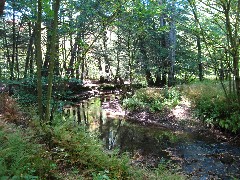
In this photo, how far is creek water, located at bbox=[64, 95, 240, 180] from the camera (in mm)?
7220

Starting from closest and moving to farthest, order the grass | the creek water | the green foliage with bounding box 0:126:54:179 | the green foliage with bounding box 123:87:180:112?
1. the green foliage with bounding box 0:126:54:179
2. the grass
3. the creek water
4. the green foliage with bounding box 123:87:180:112

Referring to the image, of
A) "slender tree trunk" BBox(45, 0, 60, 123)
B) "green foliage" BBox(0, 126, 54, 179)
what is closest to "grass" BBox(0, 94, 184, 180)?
"green foliage" BBox(0, 126, 54, 179)

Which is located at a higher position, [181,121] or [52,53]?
[52,53]

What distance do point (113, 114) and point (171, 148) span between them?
637cm

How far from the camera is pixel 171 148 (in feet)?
29.6

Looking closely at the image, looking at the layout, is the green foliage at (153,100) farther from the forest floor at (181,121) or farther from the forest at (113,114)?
the forest floor at (181,121)

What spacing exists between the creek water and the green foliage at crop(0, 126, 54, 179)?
2941 mm

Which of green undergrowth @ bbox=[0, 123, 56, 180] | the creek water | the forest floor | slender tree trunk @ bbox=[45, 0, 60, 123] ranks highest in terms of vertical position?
slender tree trunk @ bbox=[45, 0, 60, 123]

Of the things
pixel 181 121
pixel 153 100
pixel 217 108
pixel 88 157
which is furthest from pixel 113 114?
pixel 88 157

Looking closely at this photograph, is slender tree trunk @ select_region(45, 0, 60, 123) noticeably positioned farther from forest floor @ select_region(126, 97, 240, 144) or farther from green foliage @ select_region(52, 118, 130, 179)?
forest floor @ select_region(126, 97, 240, 144)

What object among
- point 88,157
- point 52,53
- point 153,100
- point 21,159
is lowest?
point 88,157

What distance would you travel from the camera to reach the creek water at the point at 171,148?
284 inches

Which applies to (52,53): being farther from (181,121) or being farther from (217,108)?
(181,121)

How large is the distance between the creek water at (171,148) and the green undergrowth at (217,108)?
0.90 metres
